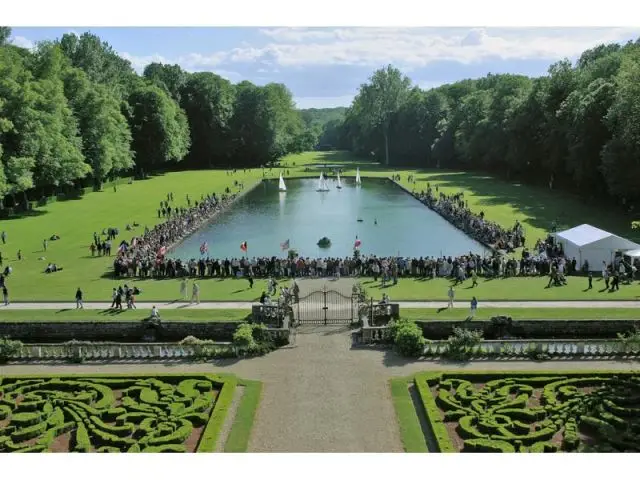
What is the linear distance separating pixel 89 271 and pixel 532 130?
197 ft

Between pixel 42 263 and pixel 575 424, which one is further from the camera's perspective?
pixel 42 263

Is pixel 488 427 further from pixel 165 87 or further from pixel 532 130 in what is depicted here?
pixel 165 87

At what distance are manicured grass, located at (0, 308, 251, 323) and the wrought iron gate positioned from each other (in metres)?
2.38

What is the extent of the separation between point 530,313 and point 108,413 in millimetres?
17636

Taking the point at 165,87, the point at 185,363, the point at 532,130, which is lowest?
the point at 185,363

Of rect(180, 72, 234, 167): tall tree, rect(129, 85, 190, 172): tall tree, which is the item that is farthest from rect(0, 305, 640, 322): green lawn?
rect(180, 72, 234, 167): tall tree

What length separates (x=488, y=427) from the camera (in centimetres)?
1784

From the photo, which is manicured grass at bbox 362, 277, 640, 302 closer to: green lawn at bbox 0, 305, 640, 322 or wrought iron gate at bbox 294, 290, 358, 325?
green lawn at bbox 0, 305, 640, 322

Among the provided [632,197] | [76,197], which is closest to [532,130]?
[632,197]

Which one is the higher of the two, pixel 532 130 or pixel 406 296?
pixel 532 130

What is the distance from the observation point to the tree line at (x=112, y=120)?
195ft

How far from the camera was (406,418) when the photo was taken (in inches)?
760

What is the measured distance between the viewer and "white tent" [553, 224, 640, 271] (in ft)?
121

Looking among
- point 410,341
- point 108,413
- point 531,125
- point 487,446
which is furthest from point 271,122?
point 487,446
